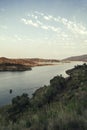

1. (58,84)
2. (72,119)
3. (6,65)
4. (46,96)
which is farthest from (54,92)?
(6,65)

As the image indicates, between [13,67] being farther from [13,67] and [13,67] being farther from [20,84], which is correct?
[20,84]

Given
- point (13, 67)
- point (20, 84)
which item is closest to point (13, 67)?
point (13, 67)

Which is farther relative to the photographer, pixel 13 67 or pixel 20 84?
pixel 13 67

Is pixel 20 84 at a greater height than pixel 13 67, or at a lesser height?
lesser

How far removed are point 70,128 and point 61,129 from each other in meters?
0.25

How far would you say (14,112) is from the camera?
26.7 m

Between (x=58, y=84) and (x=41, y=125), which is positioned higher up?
(x=41, y=125)

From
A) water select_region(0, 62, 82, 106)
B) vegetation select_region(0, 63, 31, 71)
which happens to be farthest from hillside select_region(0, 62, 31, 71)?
water select_region(0, 62, 82, 106)

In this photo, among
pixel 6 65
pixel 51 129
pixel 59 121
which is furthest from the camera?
pixel 6 65

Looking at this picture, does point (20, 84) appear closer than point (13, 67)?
Yes

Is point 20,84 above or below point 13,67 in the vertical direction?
below

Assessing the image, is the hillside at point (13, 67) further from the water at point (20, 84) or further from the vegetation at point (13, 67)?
the water at point (20, 84)

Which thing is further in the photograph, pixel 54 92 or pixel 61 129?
pixel 54 92

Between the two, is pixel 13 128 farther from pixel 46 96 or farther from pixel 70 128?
pixel 46 96
